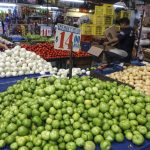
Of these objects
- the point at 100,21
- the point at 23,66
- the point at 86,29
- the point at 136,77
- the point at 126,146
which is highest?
the point at 100,21

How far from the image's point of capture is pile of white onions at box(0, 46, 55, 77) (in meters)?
4.09

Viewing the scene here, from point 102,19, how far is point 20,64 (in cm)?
527

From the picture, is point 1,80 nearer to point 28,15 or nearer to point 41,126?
point 41,126

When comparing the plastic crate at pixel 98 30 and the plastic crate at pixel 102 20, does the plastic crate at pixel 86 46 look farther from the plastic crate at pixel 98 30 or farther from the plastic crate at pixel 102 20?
the plastic crate at pixel 102 20

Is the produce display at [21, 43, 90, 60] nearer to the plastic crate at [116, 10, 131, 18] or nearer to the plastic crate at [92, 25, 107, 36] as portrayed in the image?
the plastic crate at [92, 25, 107, 36]

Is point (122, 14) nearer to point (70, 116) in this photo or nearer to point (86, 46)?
point (86, 46)

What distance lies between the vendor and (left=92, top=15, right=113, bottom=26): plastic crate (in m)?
1.07

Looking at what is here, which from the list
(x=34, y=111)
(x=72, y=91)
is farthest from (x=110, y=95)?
(x=34, y=111)

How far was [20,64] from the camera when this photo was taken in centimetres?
434

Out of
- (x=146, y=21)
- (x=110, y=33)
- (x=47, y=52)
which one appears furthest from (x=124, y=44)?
(x=47, y=52)

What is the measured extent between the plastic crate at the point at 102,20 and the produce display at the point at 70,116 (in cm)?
650

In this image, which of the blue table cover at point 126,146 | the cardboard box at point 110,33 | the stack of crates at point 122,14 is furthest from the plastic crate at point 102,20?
the blue table cover at point 126,146

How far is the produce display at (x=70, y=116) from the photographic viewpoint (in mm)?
2043

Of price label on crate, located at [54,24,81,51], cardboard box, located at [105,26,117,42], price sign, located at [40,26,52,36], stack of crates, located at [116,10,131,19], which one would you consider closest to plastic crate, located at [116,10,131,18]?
stack of crates, located at [116,10,131,19]
